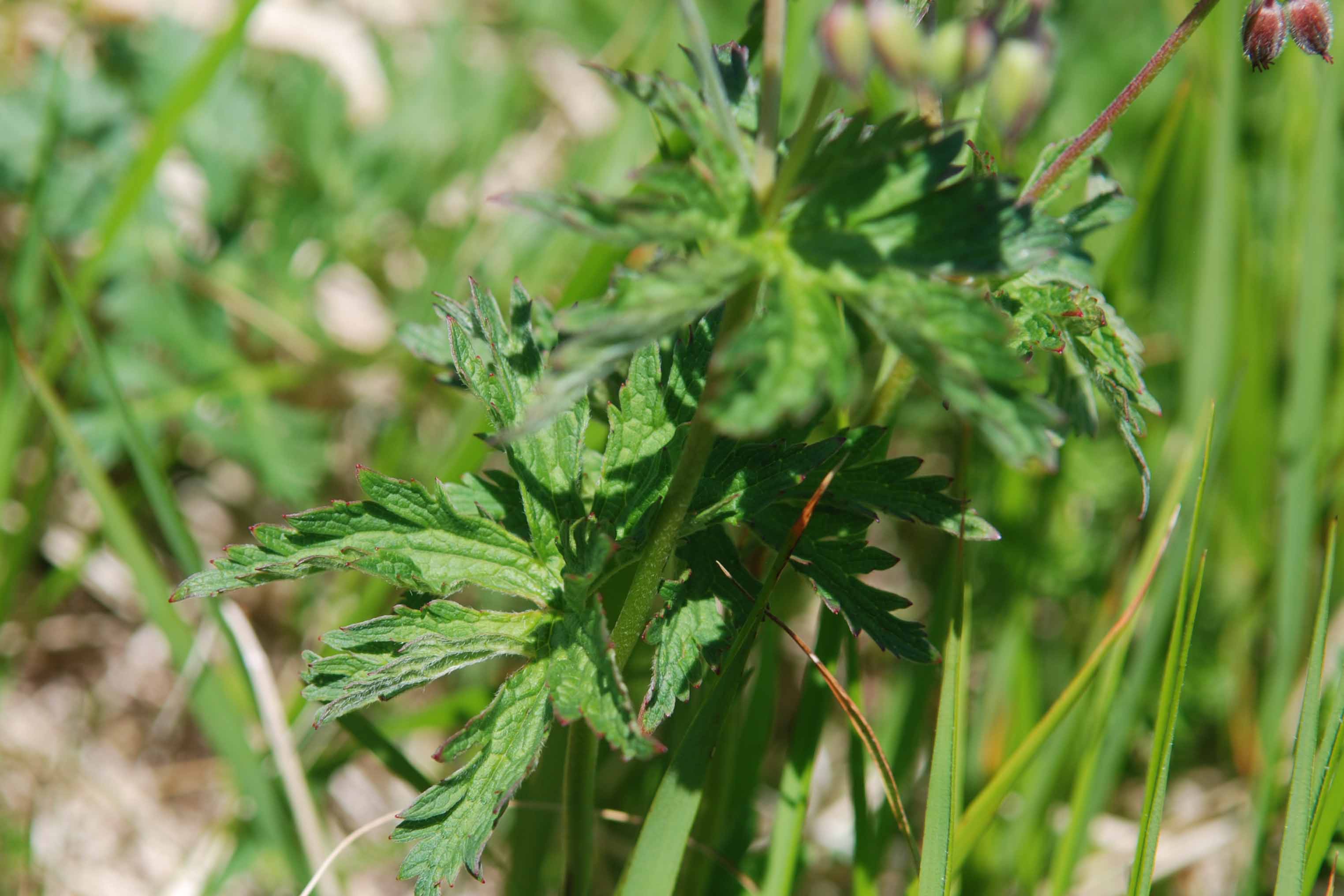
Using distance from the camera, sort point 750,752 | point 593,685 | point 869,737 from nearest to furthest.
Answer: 1. point 593,685
2. point 869,737
3. point 750,752

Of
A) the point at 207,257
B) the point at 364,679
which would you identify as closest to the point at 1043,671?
the point at 364,679

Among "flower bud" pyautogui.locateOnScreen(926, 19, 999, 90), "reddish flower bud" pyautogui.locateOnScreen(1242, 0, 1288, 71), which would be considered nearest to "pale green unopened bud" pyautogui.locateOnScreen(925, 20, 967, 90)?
"flower bud" pyautogui.locateOnScreen(926, 19, 999, 90)

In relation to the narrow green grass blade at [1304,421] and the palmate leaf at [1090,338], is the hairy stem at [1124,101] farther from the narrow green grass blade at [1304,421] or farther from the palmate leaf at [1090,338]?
the narrow green grass blade at [1304,421]

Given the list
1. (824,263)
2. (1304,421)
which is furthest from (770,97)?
(1304,421)

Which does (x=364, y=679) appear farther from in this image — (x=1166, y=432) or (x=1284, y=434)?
(x=1284, y=434)

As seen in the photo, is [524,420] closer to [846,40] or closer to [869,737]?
[846,40]

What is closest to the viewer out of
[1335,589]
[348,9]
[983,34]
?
[983,34]
